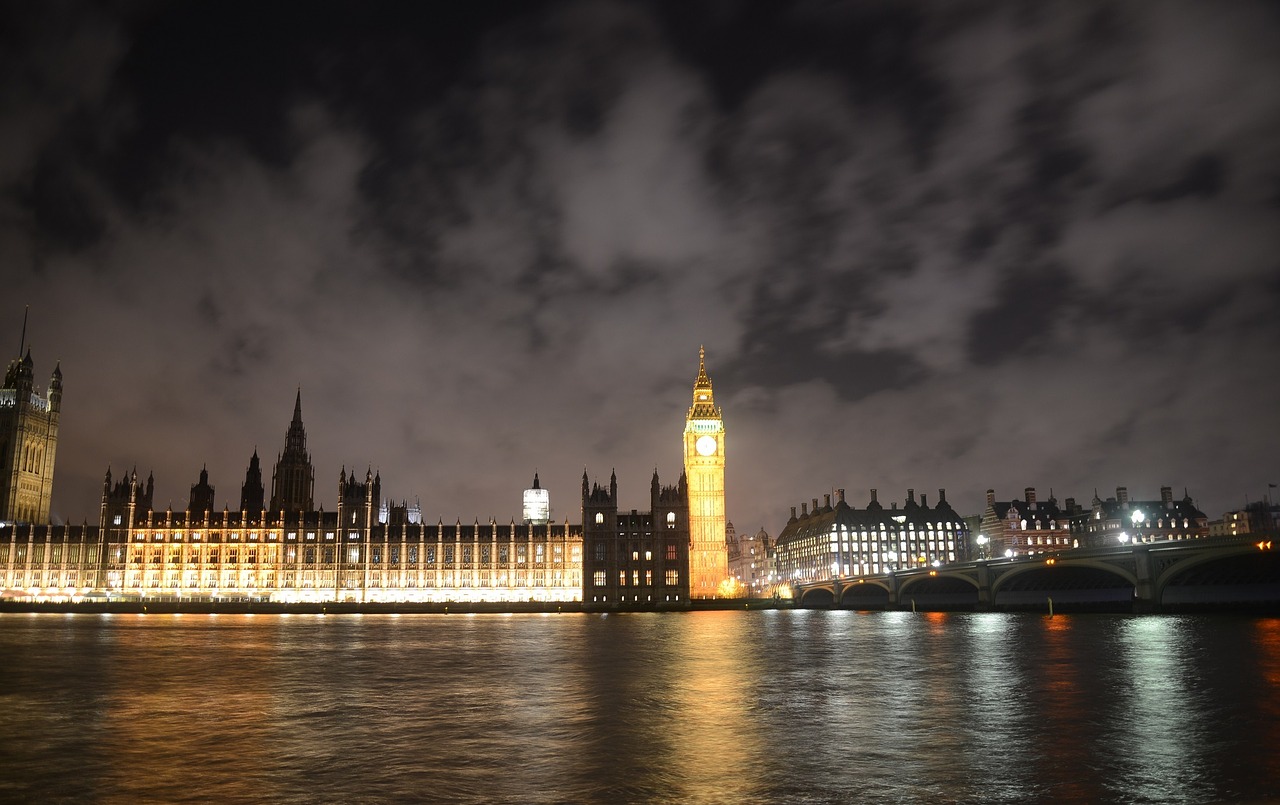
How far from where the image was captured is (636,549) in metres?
158

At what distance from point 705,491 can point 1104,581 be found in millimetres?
75641

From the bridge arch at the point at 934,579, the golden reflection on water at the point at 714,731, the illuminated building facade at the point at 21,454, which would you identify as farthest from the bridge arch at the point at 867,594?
the illuminated building facade at the point at 21,454

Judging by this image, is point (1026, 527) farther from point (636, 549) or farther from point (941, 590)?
point (636, 549)

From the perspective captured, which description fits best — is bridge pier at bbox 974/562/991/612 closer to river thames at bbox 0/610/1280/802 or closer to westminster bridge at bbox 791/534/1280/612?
westminster bridge at bbox 791/534/1280/612

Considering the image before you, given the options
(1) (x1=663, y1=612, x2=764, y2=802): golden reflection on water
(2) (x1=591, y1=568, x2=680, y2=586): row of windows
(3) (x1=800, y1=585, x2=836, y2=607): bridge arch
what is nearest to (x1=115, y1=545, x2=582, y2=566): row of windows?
(2) (x1=591, y1=568, x2=680, y2=586): row of windows

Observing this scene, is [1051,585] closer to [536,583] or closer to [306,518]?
[536,583]

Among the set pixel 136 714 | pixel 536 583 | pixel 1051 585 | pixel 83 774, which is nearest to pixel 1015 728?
pixel 83 774

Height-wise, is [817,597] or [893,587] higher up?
[893,587]

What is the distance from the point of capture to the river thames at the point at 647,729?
545 inches

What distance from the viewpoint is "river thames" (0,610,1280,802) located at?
1385 cm

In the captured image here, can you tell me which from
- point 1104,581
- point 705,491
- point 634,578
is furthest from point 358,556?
point 1104,581

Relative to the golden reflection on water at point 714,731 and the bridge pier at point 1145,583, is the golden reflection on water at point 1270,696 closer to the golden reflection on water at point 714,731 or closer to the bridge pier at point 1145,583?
the golden reflection on water at point 714,731

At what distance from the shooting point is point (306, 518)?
166000mm

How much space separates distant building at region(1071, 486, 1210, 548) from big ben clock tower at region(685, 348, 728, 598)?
72414mm
